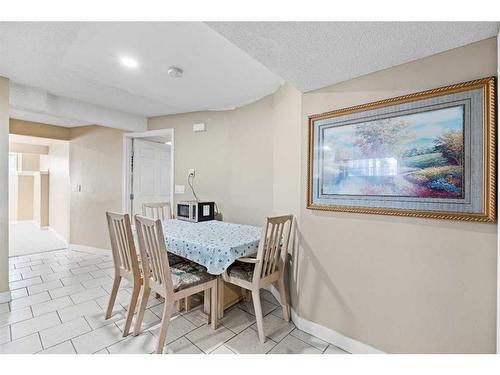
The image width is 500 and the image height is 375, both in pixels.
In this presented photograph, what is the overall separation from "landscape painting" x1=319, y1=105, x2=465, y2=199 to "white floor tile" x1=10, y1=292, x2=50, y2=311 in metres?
2.90

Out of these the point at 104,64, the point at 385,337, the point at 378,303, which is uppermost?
the point at 104,64

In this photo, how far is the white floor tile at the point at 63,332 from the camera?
5.84ft

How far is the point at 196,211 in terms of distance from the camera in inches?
114

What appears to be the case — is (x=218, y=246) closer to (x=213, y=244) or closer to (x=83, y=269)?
(x=213, y=244)

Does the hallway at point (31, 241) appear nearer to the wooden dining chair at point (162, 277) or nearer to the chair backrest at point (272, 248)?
the wooden dining chair at point (162, 277)

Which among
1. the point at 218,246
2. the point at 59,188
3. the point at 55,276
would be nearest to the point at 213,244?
the point at 218,246

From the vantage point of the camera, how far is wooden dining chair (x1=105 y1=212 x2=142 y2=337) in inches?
73.1

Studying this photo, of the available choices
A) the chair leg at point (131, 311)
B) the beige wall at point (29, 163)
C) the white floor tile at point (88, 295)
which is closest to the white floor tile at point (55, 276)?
the white floor tile at point (88, 295)

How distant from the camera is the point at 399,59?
144 centimetres

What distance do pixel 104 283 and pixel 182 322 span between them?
140 centimetres

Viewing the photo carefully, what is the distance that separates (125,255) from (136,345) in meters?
0.65

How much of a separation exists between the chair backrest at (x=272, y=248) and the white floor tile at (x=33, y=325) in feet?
5.73
